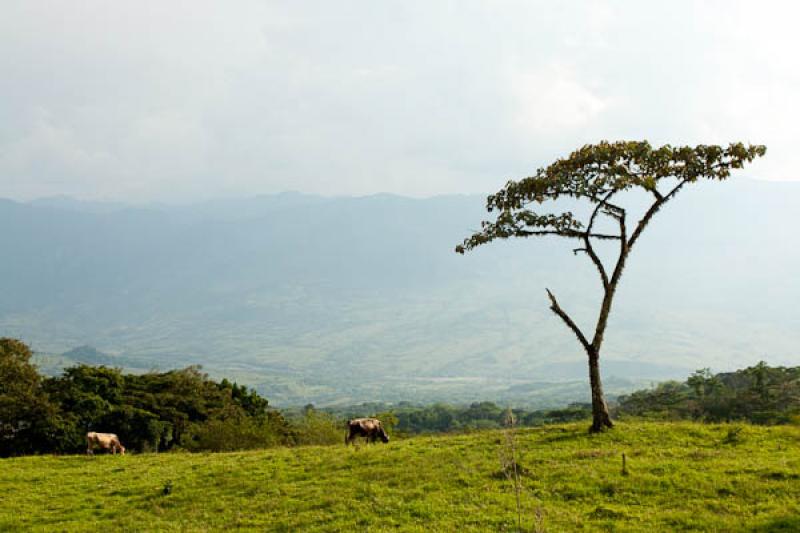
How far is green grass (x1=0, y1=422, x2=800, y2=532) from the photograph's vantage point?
11.7 meters

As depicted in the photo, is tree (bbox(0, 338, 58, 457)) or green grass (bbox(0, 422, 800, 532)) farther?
tree (bbox(0, 338, 58, 457))

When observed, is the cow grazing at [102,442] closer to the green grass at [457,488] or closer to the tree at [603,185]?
the green grass at [457,488]

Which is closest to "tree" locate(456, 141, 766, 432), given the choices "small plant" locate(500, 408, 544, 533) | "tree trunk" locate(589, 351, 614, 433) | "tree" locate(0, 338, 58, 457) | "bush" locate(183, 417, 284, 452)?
"tree trunk" locate(589, 351, 614, 433)

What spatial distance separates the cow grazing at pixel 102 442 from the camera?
2550cm

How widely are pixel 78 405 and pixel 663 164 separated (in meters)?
41.6

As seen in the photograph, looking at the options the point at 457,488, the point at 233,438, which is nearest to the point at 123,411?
the point at 233,438

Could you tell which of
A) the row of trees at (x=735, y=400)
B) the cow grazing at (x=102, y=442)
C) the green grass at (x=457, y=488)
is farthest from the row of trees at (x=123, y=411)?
the row of trees at (x=735, y=400)

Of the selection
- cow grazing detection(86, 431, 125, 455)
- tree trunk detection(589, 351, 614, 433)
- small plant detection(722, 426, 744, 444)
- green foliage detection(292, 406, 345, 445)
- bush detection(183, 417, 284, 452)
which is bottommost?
green foliage detection(292, 406, 345, 445)

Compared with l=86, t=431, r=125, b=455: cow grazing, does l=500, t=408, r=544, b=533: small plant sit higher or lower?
higher

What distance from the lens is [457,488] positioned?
13.9m

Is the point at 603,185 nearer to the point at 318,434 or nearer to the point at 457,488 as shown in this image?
the point at 457,488

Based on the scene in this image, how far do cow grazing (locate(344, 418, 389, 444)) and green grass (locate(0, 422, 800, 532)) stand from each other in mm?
2668

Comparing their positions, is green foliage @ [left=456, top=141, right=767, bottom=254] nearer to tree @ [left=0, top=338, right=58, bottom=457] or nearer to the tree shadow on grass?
the tree shadow on grass

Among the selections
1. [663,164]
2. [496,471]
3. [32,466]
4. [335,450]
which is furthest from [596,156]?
[32,466]
